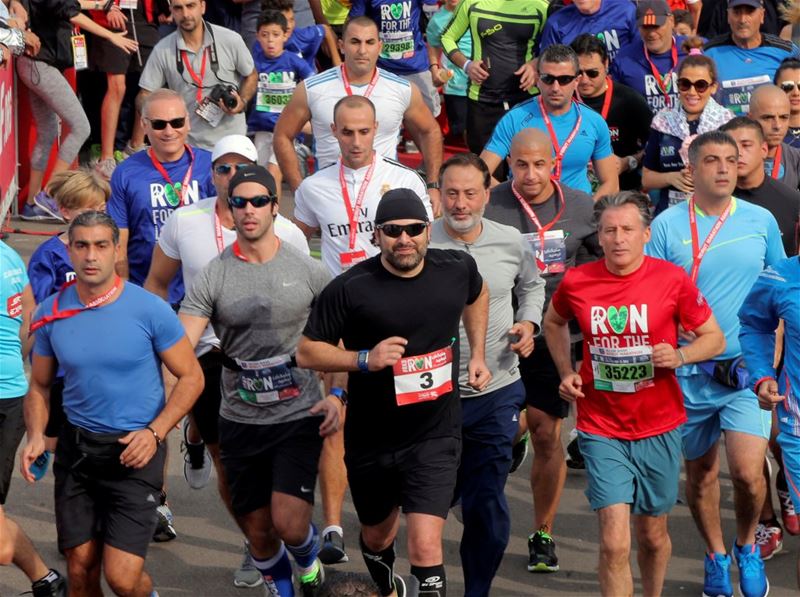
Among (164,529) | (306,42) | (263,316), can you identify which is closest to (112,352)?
(263,316)

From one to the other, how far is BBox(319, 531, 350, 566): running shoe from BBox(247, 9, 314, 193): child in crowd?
16.7 feet

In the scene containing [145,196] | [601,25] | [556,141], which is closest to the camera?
[145,196]

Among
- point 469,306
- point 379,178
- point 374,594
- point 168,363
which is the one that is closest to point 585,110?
point 379,178

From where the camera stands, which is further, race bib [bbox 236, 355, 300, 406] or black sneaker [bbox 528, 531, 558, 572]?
black sneaker [bbox 528, 531, 558, 572]

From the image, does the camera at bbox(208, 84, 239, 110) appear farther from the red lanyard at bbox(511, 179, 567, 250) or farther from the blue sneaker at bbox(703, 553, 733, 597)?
the blue sneaker at bbox(703, 553, 733, 597)

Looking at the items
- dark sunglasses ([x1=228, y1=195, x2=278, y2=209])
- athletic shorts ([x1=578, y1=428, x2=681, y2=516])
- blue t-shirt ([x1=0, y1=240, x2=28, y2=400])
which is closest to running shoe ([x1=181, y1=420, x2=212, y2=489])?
blue t-shirt ([x1=0, y1=240, x2=28, y2=400])

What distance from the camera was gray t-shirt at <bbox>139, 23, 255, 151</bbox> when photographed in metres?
11.0

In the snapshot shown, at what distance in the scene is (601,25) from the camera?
1159cm

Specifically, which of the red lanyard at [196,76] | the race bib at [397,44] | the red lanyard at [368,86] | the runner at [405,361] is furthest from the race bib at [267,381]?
the race bib at [397,44]

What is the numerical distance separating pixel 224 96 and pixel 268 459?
4253 millimetres

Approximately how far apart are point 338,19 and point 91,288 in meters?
8.45

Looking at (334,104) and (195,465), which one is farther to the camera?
(334,104)

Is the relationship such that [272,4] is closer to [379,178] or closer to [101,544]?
[379,178]

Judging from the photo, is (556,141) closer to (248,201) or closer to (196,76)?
(248,201)
